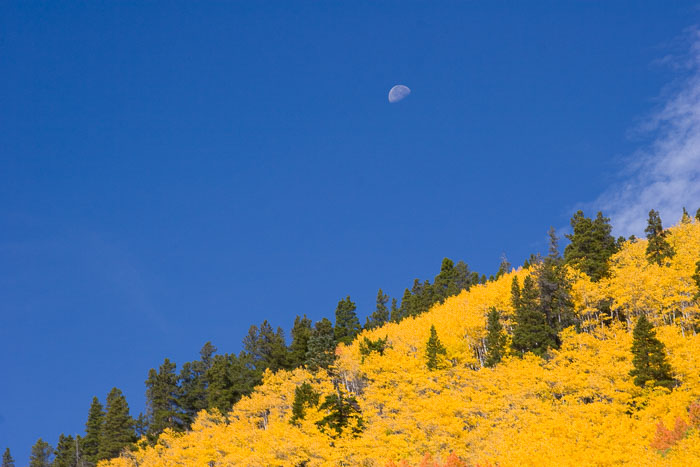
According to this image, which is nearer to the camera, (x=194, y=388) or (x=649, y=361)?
(x=649, y=361)

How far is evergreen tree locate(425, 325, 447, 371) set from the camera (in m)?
71.7

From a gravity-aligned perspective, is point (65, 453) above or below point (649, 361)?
above

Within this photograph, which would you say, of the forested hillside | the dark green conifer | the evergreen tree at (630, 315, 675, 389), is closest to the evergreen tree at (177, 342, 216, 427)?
the forested hillside

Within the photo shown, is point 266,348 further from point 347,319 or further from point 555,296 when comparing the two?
point 555,296

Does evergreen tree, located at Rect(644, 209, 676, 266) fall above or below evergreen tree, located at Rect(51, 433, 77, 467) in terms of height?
above

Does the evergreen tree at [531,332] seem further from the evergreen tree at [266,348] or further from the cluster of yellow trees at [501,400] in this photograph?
the evergreen tree at [266,348]

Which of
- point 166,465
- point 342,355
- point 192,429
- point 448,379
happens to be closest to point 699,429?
point 448,379

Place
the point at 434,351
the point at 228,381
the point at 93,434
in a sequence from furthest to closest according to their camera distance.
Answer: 1. the point at 93,434
2. the point at 228,381
3. the point at 434,351

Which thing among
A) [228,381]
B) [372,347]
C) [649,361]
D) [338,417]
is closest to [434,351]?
[372,347]

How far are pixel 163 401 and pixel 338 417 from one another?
48193 millimetres

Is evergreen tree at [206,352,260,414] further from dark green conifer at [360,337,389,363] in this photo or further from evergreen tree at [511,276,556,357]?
evergreen tree at [511,276,556,357]

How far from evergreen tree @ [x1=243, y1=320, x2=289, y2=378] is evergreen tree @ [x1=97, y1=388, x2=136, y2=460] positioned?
75.3ft

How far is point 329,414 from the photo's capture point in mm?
65625

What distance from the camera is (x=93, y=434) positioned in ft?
348
